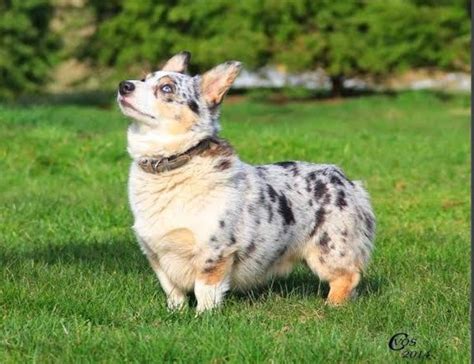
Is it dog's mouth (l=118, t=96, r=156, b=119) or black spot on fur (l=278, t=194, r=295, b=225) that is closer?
dog's mouth (l=118, t=96, r=156, b=119)

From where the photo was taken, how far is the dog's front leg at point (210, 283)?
6152mm

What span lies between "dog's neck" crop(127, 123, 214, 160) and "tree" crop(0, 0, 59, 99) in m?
15.6

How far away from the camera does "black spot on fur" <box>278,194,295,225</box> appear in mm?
6508

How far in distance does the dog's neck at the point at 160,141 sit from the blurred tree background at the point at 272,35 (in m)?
15.9

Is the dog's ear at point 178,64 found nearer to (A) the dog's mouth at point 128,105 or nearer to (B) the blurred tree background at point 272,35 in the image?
(A) the dog's mouth at point 128,105

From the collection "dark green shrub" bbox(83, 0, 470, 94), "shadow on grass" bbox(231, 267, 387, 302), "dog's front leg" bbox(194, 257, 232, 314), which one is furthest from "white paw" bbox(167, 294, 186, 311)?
"dark green shrub" bbox(83, 0, 470, 94)

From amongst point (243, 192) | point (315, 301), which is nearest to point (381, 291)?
point (315, 301)

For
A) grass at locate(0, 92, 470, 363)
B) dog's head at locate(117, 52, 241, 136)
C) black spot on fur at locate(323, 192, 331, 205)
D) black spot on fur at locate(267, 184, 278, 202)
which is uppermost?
dog's head at locate(117, 52, 241, 136)

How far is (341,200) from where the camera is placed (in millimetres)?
6746

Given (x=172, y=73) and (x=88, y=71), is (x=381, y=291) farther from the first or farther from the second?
(x=88, y=71)

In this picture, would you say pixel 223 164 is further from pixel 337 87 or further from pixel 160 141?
pixel 337 87

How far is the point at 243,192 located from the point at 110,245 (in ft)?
7.51

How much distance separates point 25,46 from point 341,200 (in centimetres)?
1578

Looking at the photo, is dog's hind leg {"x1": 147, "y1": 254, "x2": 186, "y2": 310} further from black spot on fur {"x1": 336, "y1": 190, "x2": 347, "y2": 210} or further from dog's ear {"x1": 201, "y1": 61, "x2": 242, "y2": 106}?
black spot on fur {"x1": 336, "y1": 190, "x2": 347, "y2": 210}
